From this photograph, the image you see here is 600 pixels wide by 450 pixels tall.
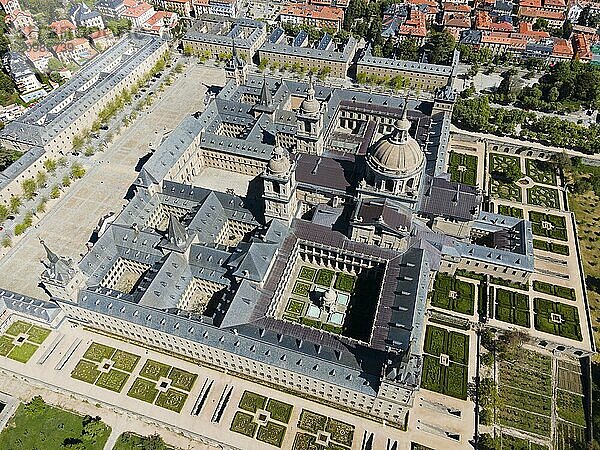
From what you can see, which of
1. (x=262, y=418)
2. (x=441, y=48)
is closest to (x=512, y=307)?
(x=262, y=418)

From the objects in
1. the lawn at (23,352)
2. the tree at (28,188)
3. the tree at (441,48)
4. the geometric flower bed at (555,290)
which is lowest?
the lawn at (23,352)

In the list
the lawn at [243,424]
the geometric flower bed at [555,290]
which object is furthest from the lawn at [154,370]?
the geometric flower bed at [555,290]

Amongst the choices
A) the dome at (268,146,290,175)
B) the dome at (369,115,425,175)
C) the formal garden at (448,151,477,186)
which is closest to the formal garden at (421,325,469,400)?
the dome at (369,115,425,175)

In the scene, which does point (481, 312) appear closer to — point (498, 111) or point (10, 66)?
point (498, 111)

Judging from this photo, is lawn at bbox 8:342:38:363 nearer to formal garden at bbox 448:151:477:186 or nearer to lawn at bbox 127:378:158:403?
lawn at bbox 127:378:158:403

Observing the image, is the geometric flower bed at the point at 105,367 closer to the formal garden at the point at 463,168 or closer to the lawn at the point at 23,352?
the lawn at the point at 23,352

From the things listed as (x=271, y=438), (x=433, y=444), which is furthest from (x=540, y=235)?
(x=271, y=438)

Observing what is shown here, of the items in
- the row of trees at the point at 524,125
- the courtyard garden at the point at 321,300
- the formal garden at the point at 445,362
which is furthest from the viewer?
the row of trees at the point at 524,125
